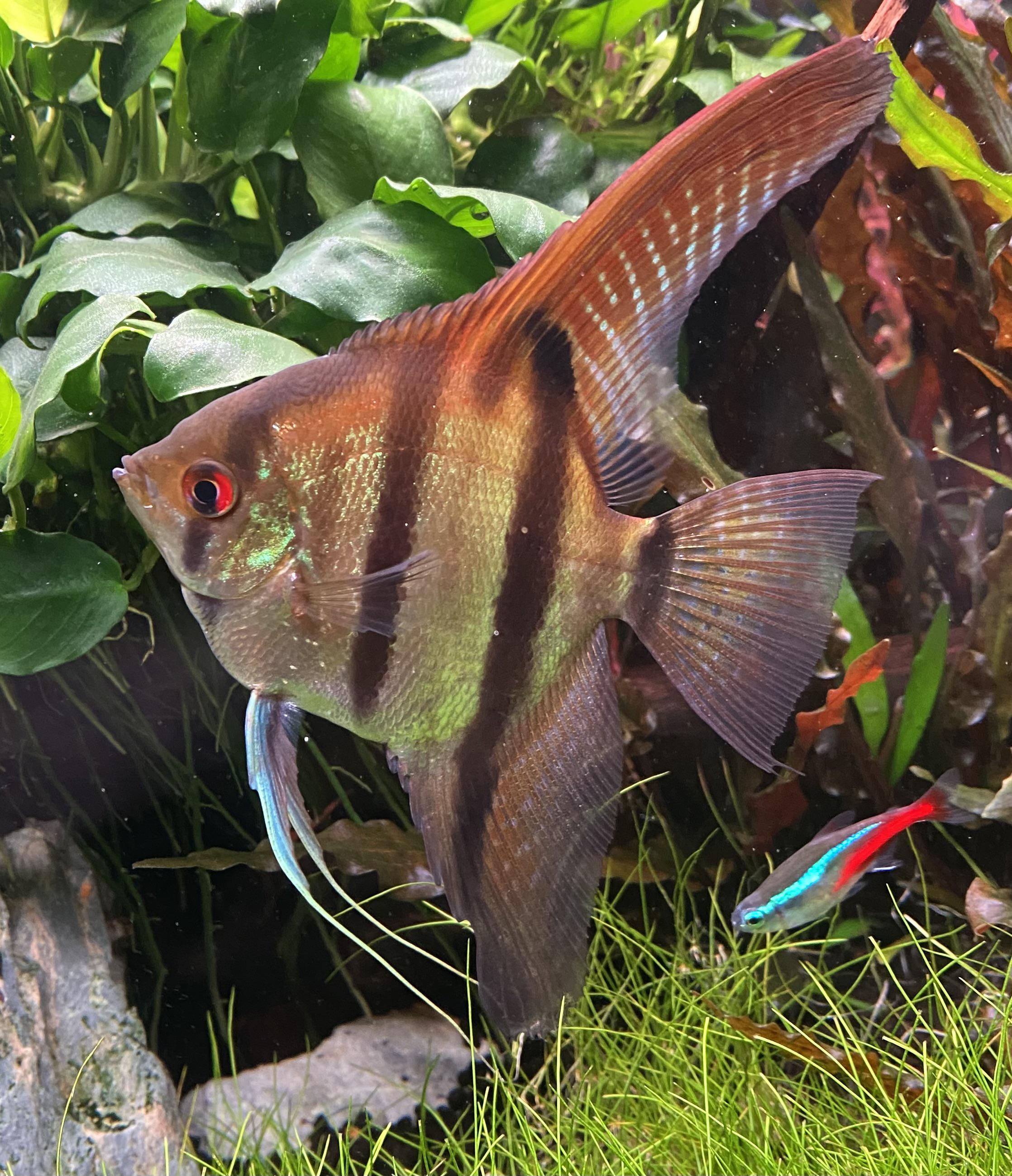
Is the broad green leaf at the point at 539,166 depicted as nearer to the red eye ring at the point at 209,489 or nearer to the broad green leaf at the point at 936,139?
the broad green leaf at the point at 936,139

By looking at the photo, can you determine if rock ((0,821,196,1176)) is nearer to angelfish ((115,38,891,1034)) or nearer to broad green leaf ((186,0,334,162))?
angelfish ((115,38,891,1034))

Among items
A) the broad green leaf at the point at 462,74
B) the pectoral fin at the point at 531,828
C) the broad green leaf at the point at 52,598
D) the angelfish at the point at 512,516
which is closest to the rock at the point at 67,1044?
the broad green leaf at the point at 52,598

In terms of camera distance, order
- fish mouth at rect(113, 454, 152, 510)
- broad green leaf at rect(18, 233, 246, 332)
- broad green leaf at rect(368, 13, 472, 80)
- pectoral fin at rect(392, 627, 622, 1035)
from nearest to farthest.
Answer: fish mouth at rect(113, 454, 152, 510)
pectoral fin at rect(392, 627, 622, 1035)
broad green leaf at rect(18, 233, 246, 332)
broad green leaf at rect(368, 13, 472, 80)

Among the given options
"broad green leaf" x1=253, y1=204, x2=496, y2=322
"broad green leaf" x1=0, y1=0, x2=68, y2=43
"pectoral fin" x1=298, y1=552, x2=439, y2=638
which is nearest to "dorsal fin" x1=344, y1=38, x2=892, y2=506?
"pectoral fin" x1=298, y1=552, x2=439, y2=638

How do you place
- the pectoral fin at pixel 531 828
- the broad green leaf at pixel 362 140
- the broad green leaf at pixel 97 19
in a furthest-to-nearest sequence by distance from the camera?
the broad green leaf at pixel 97 19 → the broad green leaf at pixel 362 140 → the pectoral fin at pixel 531 828

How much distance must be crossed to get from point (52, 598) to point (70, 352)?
401 mm

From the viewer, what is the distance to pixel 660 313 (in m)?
0.98

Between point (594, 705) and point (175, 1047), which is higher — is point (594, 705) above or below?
above

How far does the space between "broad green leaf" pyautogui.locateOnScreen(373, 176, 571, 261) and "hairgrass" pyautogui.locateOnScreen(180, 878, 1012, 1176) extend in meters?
1.29

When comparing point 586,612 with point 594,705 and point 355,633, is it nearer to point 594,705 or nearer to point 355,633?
point 594,705

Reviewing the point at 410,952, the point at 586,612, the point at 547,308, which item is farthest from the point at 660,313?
the point at 410,952

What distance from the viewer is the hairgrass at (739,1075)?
5.34 feet

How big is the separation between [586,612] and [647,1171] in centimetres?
123

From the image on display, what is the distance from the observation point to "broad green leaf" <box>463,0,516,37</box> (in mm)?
2016
